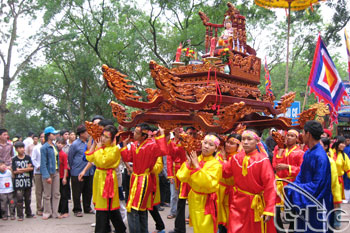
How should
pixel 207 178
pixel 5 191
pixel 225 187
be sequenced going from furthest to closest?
pixel 5 191
pixel 225 187
pixel 207 178

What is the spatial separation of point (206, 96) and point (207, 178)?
1.14 metres

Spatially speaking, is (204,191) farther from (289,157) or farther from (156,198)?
(289,157)

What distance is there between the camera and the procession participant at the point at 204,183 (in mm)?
4305

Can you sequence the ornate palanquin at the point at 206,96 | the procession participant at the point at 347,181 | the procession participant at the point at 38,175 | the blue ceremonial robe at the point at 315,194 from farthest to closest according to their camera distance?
the procession participant at the point at 347,181 < the procession participant at the point at 38,175 < the ornate palanquin at the point at 206,96 < the blue ceremonial robe at the point at 315,194

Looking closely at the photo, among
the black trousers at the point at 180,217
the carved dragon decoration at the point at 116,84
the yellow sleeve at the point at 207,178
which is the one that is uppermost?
the carved dragon decoration at the point at 116,84

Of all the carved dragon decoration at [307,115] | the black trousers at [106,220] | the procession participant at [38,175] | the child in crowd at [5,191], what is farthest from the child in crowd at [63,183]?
the carved dragon decoration at [307,115]

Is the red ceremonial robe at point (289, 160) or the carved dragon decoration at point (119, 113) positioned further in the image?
the red ceremonial robe at point (289, 160)

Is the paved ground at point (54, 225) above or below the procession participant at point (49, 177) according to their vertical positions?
below

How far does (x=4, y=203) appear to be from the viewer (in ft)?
23.6

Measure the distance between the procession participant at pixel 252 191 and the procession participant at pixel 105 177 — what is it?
6.78 ft

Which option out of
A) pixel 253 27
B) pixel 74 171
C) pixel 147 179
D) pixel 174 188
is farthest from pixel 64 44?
pixel 147 179

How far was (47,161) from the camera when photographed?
7367mm

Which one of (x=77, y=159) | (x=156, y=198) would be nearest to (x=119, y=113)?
(x=156, y=198)

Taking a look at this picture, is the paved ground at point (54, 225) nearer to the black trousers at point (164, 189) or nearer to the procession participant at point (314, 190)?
the black trousers at point (164, 189)
